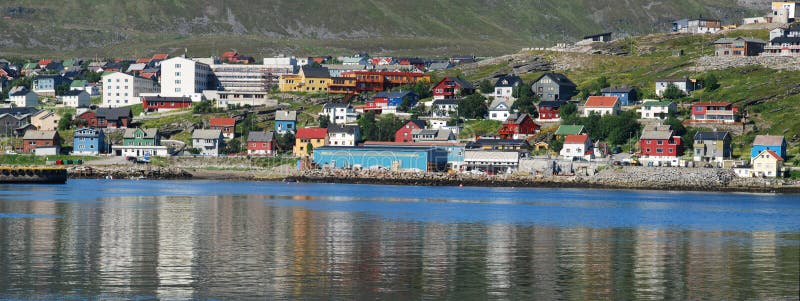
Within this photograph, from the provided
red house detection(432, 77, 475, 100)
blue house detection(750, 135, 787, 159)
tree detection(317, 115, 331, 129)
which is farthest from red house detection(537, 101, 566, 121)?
blue house detection(750, 135, 787, 159)

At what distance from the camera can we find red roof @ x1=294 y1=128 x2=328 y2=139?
116m

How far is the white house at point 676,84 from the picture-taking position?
127688 millimetres

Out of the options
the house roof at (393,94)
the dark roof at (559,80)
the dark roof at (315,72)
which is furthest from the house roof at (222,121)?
the dark roof at (559,80)

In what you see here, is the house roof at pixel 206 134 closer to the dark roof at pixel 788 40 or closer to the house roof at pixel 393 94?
the house roof at pixel 393 94

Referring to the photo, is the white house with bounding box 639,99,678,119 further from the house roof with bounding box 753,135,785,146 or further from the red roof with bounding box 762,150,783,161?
the red roof with bounding box 762,150,783,161

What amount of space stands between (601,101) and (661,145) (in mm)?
17724

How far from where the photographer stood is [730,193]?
303ft

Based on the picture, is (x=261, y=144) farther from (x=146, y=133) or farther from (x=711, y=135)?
(x=711, y=135)

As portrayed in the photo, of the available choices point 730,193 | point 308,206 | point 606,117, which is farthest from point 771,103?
point 308,206

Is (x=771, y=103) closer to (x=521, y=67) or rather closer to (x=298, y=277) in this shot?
(x=521, y=67)

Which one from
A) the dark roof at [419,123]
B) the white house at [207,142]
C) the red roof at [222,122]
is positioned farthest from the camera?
the red roof at [222,122]

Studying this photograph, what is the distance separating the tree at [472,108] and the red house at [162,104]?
33.6 m

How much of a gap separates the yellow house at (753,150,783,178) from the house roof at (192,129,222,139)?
51223mm

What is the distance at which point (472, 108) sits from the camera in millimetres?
125500
